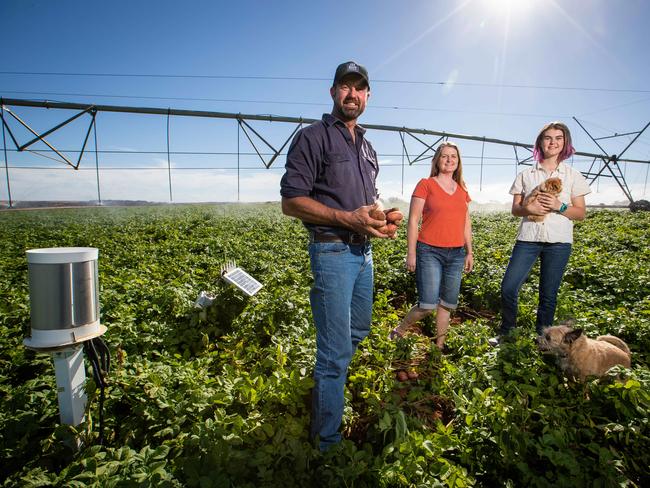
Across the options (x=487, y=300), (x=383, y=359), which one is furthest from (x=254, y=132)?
(x=383, y=359)

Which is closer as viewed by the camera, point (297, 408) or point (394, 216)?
point (394, 216)

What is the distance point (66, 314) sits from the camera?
1819 millimetres

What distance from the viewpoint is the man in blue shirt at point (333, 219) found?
1.89 metres

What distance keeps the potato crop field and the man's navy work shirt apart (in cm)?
135

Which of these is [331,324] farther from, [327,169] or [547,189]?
[547,189]

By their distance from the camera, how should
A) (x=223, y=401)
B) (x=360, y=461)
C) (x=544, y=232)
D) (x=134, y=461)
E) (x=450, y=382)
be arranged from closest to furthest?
(x=134, y=461) → (x=360, y=461) → (x=223, y=401) → (x=450, y=382) → (x=544, y=232)

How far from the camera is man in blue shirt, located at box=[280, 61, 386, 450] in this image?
1893 mm

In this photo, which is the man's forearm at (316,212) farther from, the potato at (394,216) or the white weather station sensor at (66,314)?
the white weather station sensor at (66,314)

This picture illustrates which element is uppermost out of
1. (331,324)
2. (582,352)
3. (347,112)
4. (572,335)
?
(347,112)

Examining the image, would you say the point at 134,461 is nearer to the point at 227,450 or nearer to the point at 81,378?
the point at 227,450

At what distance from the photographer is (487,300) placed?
199 inches

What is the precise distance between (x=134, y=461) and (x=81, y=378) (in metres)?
0.60

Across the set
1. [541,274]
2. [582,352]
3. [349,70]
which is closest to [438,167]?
[541,274]

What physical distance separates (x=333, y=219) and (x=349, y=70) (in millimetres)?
929
